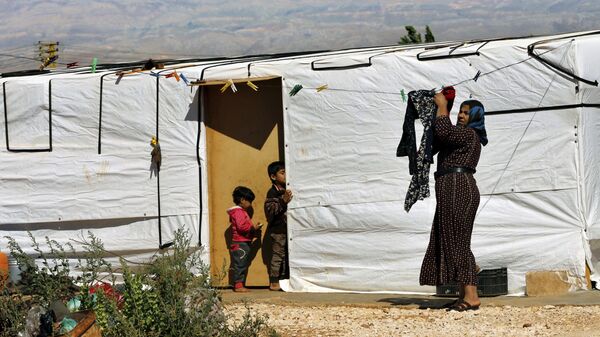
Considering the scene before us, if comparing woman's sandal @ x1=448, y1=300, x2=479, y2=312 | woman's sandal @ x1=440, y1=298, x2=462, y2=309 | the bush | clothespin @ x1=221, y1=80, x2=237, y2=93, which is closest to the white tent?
clothespin @ x1=221, y1=80, x2=237, y2=93

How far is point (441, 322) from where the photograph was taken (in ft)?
23.6

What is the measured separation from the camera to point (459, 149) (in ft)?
24.5

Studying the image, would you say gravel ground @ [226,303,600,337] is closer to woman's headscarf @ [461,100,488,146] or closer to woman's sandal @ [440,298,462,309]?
woman's sandal @ [440,298,462,309]

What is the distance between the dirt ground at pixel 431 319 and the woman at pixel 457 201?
0.25 m

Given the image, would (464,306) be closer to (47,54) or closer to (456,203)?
(456,203)

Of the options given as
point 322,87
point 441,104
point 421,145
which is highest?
point 322,87

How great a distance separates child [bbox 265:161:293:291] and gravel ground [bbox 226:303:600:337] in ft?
4.79

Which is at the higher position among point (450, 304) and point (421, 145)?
point (421, 145)

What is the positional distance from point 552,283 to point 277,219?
249cm

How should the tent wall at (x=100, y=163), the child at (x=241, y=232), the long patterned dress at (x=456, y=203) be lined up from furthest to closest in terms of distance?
the tent wall at (x=100, y=163)
the child at (x=241, y=232)
the long patterned dress at (x=456, y=203)

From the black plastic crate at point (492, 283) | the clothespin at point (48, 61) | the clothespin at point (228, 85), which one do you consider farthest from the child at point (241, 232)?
the clothespin at point (48, 61)

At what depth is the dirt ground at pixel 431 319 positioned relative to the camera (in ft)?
22.8

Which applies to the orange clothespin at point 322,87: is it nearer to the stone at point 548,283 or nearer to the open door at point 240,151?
the open door at point 240,151

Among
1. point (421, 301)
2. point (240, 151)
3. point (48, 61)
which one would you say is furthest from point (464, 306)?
point (48, 61)
